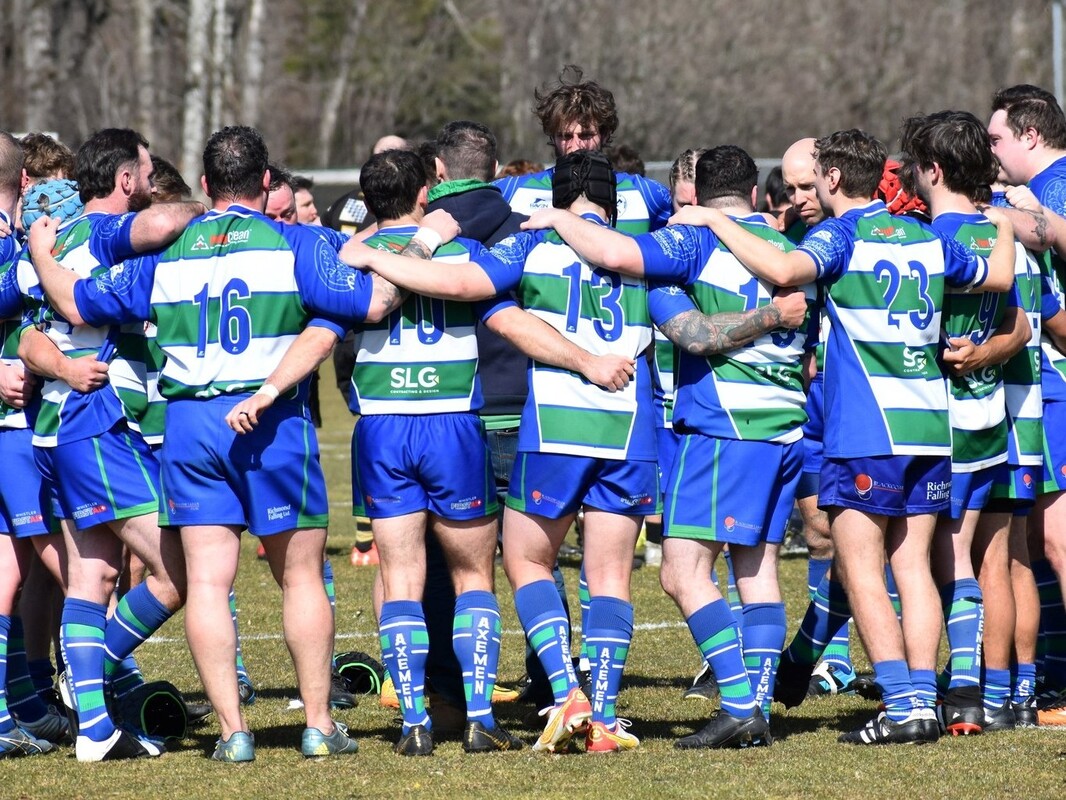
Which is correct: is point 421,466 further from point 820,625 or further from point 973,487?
point 973,487

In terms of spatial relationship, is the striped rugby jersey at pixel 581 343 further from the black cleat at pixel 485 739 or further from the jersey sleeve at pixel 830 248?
the black cleat at pixel 485 739

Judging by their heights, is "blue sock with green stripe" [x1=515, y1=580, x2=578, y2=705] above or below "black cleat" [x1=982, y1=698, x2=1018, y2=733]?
above

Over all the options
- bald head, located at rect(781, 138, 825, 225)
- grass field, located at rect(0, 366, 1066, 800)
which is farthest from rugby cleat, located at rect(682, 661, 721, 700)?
bald head, located at rect(781, 138, 825, 225)

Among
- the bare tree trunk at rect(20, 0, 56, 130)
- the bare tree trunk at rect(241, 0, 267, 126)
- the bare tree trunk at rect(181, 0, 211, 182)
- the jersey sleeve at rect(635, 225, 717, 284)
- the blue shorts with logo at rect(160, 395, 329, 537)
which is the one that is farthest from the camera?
the bare tree trunk at rect(241, 0, 267, 126)

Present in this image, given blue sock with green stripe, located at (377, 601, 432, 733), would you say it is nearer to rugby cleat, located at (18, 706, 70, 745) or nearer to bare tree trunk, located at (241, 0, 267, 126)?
rugby cleat, located at (18, 706, 70, 745)

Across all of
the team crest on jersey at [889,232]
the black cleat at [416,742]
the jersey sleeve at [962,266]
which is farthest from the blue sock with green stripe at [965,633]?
the black cleat at [416,742]

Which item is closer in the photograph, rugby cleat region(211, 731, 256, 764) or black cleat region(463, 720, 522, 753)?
rugby cleat region(211, 731, 256, 764)

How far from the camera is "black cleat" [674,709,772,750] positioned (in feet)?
19.4

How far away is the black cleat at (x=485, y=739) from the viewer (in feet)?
19.6

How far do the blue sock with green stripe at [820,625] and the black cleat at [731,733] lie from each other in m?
0.76

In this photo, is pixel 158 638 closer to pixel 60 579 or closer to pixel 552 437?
pixel 60 579

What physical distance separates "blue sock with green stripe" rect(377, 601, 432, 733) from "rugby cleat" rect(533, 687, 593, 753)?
1.53 ft

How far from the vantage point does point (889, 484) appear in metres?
5.92

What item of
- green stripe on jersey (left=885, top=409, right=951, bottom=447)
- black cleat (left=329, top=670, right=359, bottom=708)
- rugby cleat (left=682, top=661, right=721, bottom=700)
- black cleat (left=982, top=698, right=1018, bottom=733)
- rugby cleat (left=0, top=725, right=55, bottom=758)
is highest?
green stripe on jersey (left=885, top=409, right=951, bottom=447)
